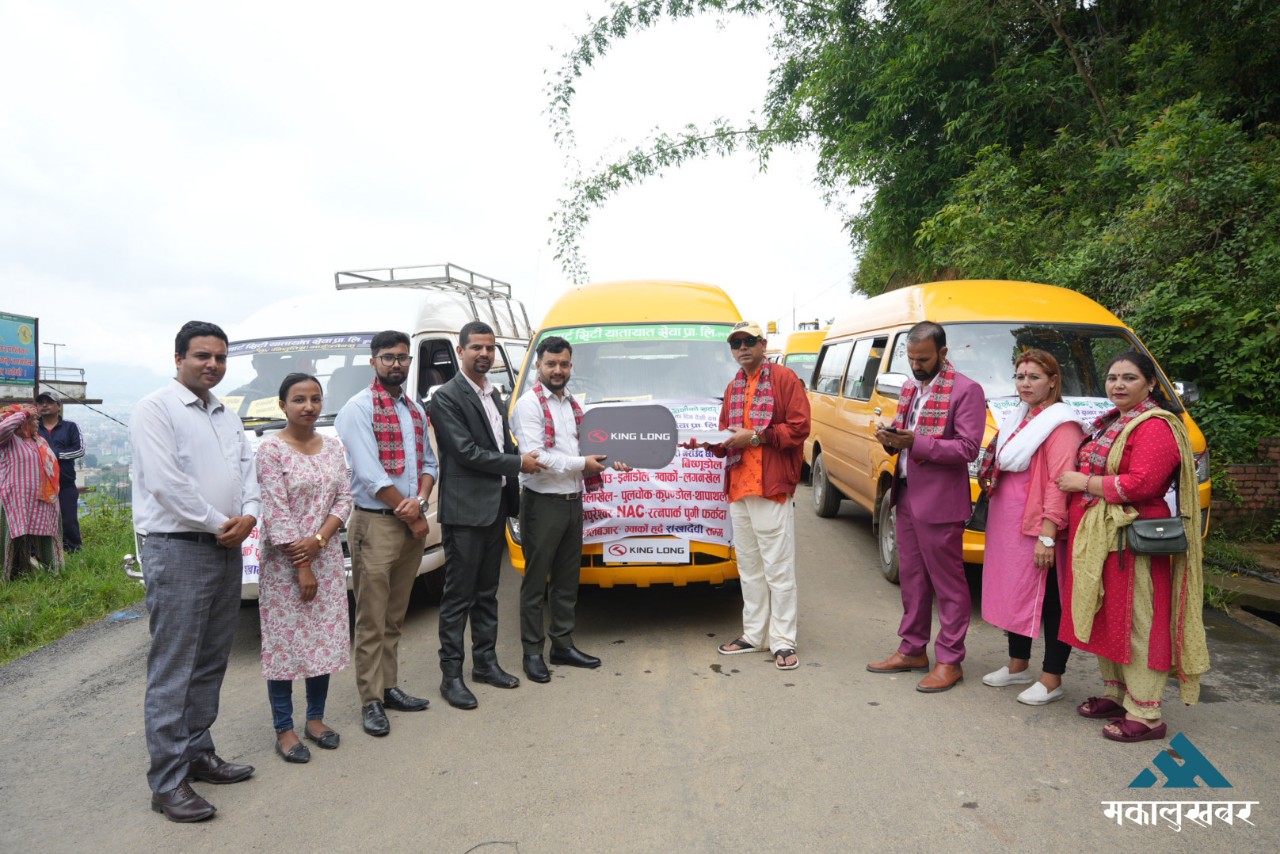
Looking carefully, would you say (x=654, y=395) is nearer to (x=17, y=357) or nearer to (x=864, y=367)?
(x=864, y=367)

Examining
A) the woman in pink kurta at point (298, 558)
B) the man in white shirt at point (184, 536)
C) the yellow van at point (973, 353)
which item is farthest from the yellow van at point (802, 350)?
the man in white shirt at point (184, 536)

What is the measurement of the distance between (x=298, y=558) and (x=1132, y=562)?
3760mm

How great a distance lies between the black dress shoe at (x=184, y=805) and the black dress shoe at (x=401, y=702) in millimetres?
1035

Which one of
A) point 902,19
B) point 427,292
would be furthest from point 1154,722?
point 902,19

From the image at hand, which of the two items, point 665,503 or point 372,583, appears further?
point 665,503

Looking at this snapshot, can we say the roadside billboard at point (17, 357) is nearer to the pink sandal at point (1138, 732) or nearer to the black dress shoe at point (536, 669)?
the black dress shoe at point (536, 669)

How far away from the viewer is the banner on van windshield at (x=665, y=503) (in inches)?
190

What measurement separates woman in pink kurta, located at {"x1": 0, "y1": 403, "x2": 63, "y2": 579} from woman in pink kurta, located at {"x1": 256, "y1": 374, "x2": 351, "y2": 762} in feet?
16.1

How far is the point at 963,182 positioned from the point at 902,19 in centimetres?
353

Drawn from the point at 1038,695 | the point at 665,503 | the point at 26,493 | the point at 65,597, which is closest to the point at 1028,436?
the point at 1038,695

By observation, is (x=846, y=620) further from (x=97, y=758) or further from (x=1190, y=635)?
(x=97, y=758)

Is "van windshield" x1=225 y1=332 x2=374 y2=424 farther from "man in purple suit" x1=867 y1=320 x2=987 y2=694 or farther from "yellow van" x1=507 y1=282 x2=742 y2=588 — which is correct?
"man in purple suit" x1=867 y1=320 x2=987 y2=694

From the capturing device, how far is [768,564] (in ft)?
15.2

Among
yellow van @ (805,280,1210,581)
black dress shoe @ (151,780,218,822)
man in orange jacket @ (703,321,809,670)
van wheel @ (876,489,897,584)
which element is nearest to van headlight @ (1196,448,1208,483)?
yellow van @ (805,280,1210,581)
